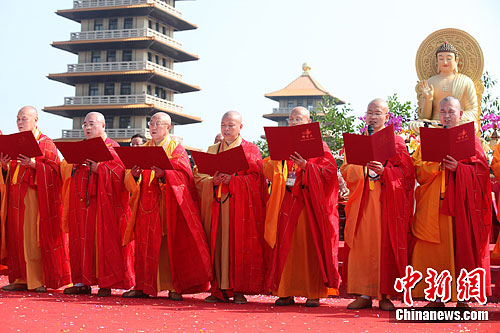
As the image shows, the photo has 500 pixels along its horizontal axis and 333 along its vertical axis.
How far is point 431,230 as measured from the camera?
6039mm

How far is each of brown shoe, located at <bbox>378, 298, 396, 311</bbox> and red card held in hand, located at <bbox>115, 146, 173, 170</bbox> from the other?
7.47ft

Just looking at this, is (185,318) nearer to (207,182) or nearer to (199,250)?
(199,250)

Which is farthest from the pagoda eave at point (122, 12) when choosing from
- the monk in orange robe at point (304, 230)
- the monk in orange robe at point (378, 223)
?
the monk in orange robe at point (378, 223)

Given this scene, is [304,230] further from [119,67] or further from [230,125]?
[119,67]

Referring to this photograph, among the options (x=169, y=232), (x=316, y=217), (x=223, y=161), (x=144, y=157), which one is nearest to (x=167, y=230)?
(x=169, y=232)

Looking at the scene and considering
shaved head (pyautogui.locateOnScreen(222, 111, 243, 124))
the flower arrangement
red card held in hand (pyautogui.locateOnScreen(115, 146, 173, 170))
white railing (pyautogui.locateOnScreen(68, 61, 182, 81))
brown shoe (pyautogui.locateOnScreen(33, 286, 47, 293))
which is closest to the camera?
red card held in hand (pyautogui.locateOnScreen(115, 146, 173, 170))

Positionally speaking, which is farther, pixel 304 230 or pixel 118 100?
pixel 118 100

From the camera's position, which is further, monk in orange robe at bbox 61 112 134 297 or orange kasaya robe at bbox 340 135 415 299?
monk in orange robe at bbox 61 112 134 297

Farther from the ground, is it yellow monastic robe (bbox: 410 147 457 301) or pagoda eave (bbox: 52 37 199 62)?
pagoda eave (bbox: 52 37 199 62)

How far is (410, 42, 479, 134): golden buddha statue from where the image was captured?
995cm

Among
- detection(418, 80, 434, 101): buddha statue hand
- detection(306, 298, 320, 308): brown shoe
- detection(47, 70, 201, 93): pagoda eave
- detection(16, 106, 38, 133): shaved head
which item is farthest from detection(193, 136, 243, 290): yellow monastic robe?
detection(47, 70, 201, 93): pagoda eave

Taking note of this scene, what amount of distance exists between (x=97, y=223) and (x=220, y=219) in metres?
1.23

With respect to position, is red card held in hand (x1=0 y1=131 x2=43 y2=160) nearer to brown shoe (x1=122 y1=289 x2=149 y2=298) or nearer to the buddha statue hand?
brown shoe (x1=122 y1=289 x2=149 y2=298)

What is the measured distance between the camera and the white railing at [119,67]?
3919cm
